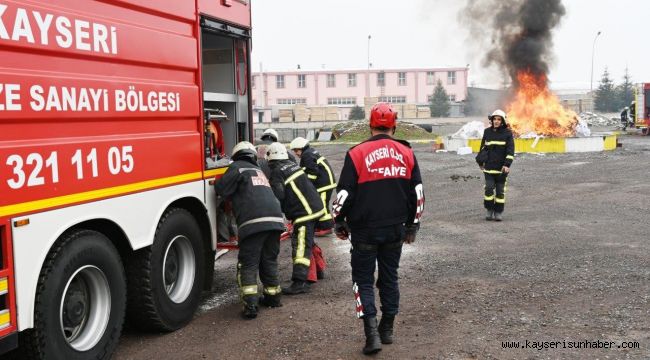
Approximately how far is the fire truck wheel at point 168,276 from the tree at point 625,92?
77.3 meters

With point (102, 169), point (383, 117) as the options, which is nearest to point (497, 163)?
point (383, 117)

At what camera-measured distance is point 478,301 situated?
226 inches

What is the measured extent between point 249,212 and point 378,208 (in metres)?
1.45

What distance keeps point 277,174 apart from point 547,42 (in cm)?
2636

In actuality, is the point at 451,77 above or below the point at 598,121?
above

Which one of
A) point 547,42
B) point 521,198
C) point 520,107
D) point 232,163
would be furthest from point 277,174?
point 547,42

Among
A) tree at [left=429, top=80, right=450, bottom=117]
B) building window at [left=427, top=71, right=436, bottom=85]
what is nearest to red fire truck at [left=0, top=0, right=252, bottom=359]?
tree at [left=429, top=80, right=450, bottom=117]

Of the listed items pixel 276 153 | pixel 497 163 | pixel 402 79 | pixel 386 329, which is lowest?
pixel 386 329

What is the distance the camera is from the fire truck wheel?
187 inches

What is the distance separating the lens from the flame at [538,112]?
25.9 meters

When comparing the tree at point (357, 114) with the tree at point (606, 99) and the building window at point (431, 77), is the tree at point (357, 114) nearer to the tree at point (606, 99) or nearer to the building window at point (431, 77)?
the building window at point (431, 77)

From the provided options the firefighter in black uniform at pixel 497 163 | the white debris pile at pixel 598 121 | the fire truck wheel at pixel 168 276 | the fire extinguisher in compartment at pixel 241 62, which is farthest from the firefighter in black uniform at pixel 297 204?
the white debris pile at pixel 598 121

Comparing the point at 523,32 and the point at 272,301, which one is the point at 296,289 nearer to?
the point at 272,301

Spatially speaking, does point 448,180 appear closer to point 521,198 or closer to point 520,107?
point 521,198
